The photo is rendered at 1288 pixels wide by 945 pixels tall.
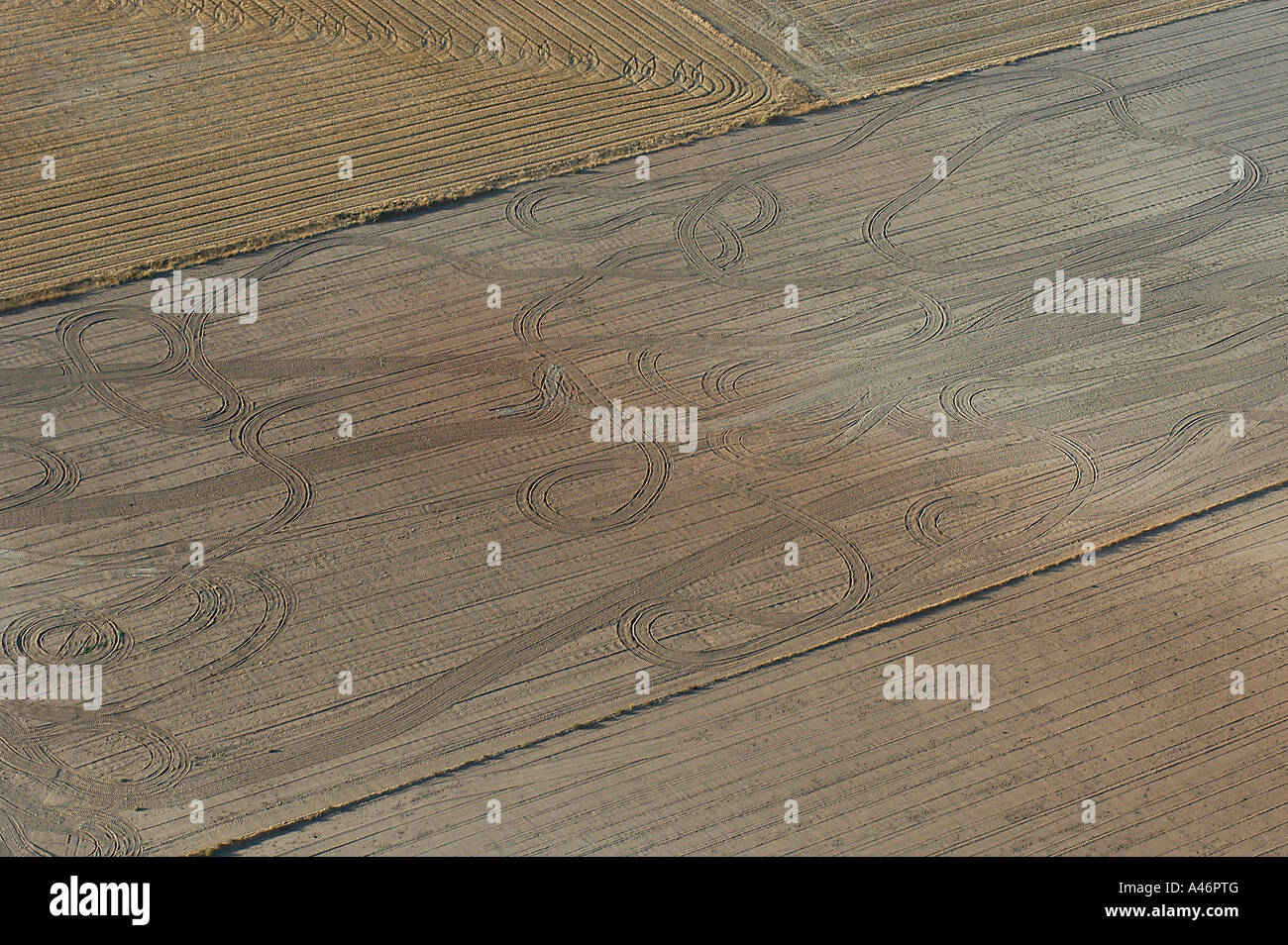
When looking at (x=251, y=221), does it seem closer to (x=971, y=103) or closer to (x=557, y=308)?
(x=557, y=308)

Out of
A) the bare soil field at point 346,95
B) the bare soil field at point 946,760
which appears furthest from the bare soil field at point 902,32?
the bare soil field at point 946,760

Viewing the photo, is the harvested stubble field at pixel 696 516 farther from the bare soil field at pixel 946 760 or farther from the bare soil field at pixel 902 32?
the bare soil field at pixel 902 32

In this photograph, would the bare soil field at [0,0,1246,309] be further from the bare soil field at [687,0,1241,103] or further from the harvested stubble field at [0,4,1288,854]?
the harvested stubble field at [0,4,1288,854]

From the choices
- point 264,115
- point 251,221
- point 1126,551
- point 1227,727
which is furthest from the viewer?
point 264,115

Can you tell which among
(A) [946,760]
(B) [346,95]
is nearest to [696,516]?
(A) [946,760]

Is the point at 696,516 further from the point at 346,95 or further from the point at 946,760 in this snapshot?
the point at 346,95
